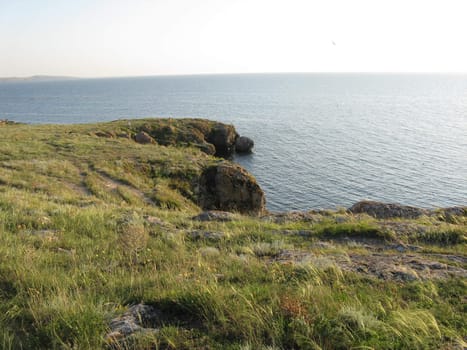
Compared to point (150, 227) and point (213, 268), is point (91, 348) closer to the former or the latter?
point (213, 268)

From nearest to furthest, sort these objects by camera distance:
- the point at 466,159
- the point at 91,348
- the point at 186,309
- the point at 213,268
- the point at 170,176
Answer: the point at 91,348 < the point at 186,309 < the point at 213,268 < the point at 170,176 < the point at 466,159

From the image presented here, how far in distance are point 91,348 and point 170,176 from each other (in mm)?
24116

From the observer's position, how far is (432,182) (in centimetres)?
4425

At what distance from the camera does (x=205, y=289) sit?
5.01 m

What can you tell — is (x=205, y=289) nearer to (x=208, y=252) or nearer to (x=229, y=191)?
(x=208, y=252)

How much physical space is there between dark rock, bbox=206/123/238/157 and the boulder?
115 feet

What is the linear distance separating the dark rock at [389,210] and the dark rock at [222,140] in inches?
A: 1765

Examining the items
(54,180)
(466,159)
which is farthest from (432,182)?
(54,180)

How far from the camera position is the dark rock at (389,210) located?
17.5m

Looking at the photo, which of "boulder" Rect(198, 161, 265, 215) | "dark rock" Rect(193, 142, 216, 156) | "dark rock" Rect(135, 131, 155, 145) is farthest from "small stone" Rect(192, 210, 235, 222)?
"dark rock" Rect(193, 142, 216, 156)

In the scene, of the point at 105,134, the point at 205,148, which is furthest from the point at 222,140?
the point at 105,134

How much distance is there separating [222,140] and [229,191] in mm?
37669

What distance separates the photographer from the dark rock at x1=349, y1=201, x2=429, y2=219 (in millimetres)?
17469

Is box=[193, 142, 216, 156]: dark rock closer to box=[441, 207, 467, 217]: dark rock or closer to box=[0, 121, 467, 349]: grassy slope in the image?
box=[441, 207, 467, 217]: dark rock
